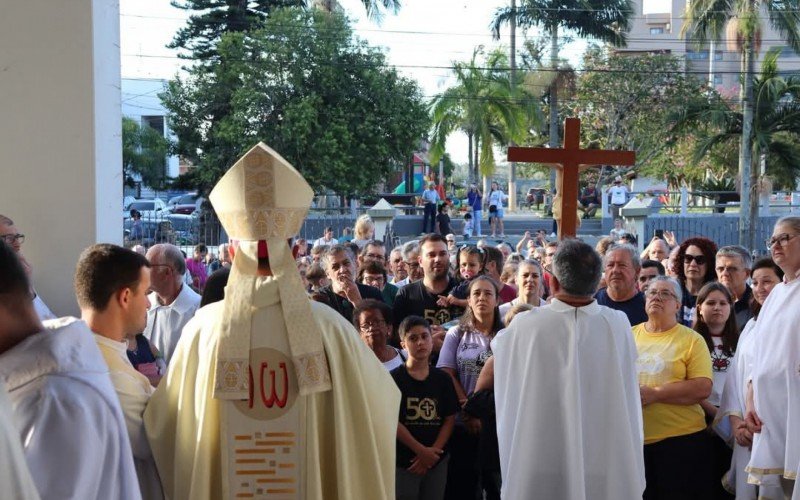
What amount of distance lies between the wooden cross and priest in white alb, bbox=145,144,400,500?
4.20 m

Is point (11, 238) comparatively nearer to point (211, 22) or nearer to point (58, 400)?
point (58, 400)

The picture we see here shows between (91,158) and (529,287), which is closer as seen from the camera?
(91,158)

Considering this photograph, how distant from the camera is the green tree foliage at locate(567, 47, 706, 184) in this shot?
3694 cm

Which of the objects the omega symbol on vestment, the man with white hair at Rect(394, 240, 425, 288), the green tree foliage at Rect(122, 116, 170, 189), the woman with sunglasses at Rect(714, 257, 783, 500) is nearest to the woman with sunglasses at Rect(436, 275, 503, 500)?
the woman with sunglasses at Rect(714, 257, 783, 500)

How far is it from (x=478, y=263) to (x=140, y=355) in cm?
308

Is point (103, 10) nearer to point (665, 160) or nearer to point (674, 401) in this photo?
point (674, 401)

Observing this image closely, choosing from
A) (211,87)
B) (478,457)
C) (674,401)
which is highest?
(211,87)

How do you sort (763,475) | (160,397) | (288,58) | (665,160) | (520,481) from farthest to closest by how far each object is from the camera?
(665,160) < (288,58) < (763,475) < (520,481) < (160,397)

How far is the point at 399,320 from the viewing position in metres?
7.23

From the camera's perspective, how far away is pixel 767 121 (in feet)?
89.6

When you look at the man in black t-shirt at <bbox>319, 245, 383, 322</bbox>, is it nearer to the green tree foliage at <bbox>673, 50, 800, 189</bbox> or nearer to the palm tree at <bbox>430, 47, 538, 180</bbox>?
the green tree foliage at <bbox>673, 50, 800, 189</bbox>

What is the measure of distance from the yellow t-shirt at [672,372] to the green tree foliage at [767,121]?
22.4 meters

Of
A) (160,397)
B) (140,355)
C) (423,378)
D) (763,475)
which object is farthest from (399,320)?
(160,397)

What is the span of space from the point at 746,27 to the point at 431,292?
2170 cm
